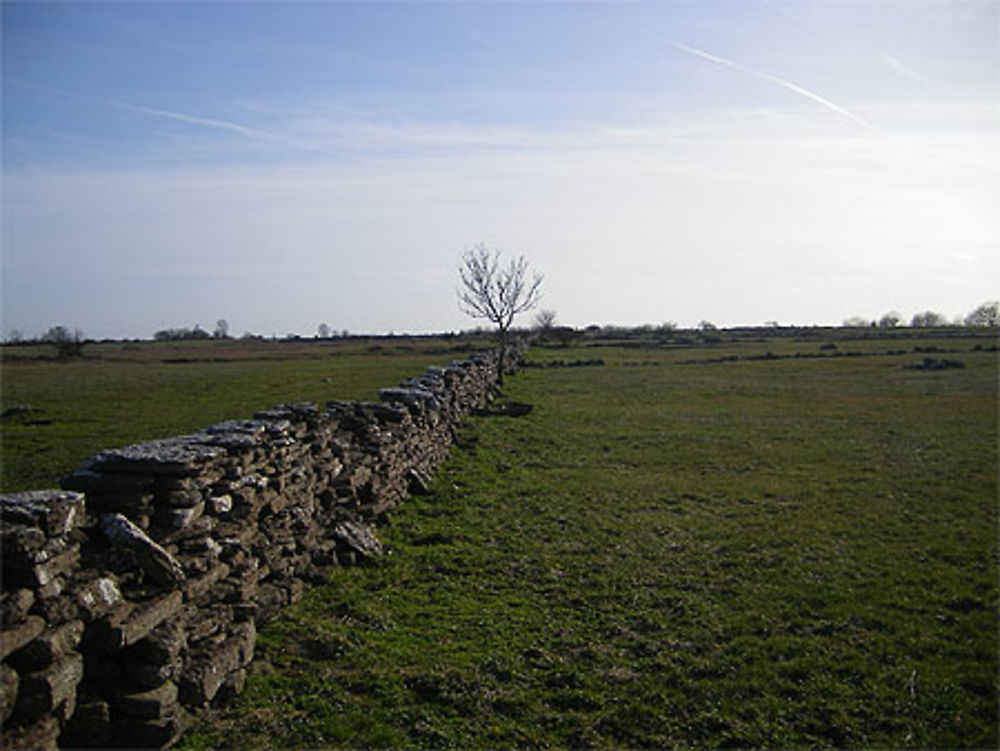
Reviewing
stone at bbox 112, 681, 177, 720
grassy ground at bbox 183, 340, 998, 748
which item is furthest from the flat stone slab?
grassy ground at bbox 183, 340, 998, 748

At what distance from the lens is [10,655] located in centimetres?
425

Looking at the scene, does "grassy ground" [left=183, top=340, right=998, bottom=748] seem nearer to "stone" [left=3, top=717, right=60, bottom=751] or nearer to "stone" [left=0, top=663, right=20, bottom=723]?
"stone" [left=3, top=717, right=60, bottom=751]

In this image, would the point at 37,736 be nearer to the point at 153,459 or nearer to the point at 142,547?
the point at 142,547

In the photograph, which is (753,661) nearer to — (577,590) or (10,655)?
(577,590)

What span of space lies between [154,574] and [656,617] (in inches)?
199

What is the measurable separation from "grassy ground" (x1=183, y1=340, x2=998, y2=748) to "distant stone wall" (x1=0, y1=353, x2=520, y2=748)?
398 millimetres

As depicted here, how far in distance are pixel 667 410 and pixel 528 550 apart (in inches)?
718

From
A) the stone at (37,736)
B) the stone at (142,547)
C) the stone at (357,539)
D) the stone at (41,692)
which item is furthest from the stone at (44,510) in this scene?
the stone at (357,539)

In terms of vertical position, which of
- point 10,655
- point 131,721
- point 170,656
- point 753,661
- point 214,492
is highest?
point 214,492

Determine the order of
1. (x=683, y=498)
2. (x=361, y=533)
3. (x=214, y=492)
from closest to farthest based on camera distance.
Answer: (x=214, y=492) → (x=361, y=533) → (x=683, y=498)

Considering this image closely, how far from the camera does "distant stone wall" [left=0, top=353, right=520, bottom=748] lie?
437cm

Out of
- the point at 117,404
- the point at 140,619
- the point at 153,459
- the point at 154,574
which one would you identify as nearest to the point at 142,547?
the point at 154,574

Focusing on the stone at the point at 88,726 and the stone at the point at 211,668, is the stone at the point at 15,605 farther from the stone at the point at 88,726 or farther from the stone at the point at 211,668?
the stone at the point at 211,668

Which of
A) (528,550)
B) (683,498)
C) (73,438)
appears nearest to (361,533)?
(528,550)
